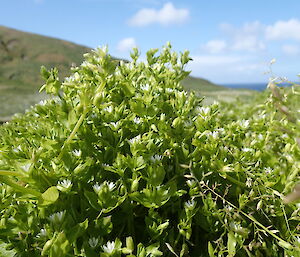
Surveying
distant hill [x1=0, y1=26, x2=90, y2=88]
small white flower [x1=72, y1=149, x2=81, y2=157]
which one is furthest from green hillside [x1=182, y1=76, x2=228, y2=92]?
small white flower [x1=72, y1=149, x2=81, y2=157]

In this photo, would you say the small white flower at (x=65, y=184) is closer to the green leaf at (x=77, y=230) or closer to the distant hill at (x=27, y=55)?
the green leaf at (x=77, y=230)

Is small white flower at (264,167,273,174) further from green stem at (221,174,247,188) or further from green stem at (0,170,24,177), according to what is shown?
green stem at (0,170,24,177)

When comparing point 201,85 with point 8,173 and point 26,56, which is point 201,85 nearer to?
point 26,56

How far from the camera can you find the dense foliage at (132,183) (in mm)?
961

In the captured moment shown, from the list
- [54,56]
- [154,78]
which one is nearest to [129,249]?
[154,78]

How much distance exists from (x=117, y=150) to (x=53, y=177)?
23 cm

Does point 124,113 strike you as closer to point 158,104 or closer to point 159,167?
point 158,104

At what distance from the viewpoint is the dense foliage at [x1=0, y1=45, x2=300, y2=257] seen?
96 centimetres

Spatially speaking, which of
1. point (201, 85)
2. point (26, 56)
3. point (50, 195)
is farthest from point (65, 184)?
point (201, 85)

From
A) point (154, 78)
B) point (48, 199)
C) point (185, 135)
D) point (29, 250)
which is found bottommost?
point (29, 250)

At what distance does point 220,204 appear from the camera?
126 cm

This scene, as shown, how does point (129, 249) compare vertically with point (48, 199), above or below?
below

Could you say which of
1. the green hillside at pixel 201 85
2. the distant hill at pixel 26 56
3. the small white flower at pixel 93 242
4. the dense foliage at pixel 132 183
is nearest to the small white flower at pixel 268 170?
the dense foliage at pixel 132 183

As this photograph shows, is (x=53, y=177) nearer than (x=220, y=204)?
Yes
